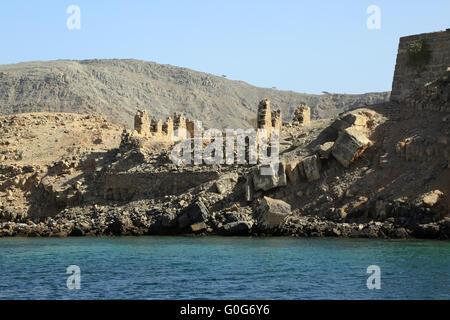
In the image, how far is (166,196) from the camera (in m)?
43.8

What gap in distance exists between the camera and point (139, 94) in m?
117

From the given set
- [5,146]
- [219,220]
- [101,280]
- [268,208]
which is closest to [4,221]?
[5,146]

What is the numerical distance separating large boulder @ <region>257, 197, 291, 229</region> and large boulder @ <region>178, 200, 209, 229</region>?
2986 millimetres

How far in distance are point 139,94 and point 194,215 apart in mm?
79058

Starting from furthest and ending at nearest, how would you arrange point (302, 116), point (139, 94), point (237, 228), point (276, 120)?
1. point (139, 94)
2. point (302, 116)
3. point (276, 120)
4. point (237, 228)

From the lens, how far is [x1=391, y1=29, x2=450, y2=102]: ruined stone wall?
146 ft

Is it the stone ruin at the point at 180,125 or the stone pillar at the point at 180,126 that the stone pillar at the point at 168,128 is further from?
the stone pillar at the point at 180,126

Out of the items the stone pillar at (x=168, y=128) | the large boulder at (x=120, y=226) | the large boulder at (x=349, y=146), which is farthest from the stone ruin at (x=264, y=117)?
the large boulder at (x=120, y=226)

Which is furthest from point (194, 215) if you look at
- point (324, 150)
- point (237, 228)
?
point (324, 150)

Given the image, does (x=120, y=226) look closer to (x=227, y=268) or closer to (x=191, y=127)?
(x=191, y=127)

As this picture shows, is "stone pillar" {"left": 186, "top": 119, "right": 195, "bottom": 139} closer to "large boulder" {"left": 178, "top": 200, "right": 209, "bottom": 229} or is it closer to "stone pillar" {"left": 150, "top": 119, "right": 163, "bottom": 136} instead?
"stone pillar" {"left": 150, "top": 119, "right": 163, "bottom": 136}

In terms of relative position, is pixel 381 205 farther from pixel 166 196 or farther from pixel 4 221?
pixel 4 221

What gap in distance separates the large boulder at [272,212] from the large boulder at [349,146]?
420cm

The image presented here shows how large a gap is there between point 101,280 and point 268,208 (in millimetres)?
12799
